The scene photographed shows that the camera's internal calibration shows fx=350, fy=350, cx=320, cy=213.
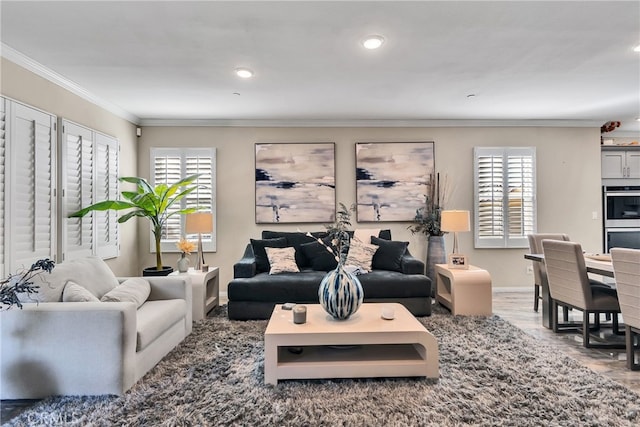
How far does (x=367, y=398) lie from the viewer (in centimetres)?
219

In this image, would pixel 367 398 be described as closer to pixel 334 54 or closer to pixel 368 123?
pixel 334 54

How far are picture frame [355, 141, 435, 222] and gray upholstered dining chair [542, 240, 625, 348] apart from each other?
2.14 meters

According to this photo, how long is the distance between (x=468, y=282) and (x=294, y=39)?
121 inches

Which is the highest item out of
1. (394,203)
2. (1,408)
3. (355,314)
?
(394,203)

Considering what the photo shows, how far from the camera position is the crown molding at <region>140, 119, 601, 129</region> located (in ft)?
16.9

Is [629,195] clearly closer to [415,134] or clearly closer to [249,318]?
[415,134]

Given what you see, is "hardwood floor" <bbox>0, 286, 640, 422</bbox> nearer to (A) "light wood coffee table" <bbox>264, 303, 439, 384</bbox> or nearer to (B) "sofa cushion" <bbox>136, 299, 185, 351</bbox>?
(B) "sofa cushion" <bbox>136, 299, 185, 351</bbox>

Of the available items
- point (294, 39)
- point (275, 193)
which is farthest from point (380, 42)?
point (275, 193)

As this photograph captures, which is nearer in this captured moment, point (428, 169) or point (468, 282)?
point (468, 282)

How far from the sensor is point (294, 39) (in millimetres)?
2719

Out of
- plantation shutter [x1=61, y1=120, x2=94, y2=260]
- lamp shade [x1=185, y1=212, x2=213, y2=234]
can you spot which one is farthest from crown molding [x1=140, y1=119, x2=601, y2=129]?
lamp shade [x1=185, y1=212, x2=213, y2=234]

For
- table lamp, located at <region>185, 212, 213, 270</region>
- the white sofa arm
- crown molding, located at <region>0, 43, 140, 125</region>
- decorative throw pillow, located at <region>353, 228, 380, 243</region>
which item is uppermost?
crown molding, located at <region>0, 43, 140, 125</region>

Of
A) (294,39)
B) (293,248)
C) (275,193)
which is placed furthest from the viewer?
(275,193)

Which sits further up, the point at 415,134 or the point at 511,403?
the point at 415,134
